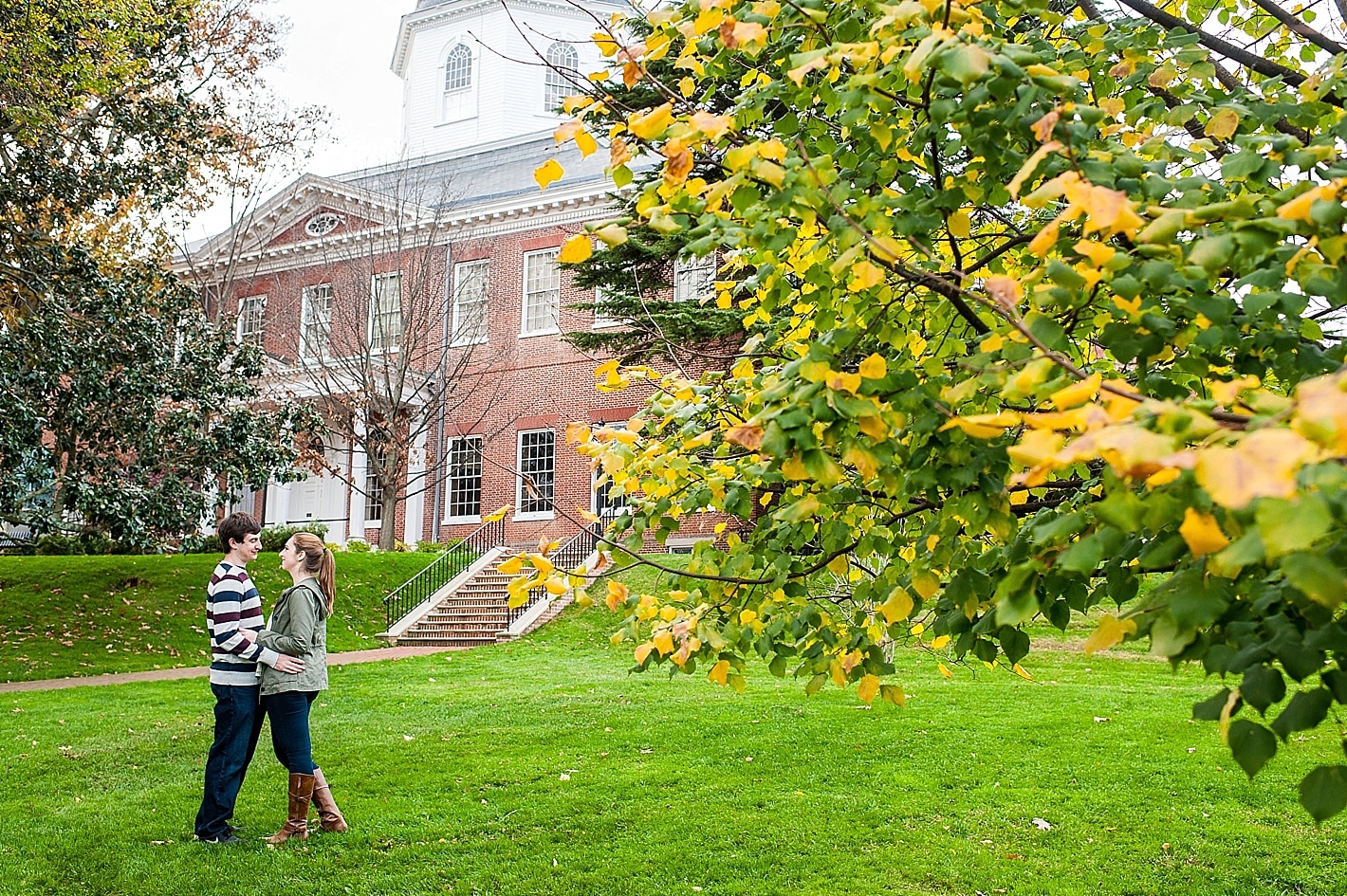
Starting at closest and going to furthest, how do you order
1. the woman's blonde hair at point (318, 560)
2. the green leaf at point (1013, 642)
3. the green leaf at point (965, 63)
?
1. the green leaf at point (965, 63)
2. the green leaf at point (1013, 642)
3. the woman's blonde hair at point (318, 560)

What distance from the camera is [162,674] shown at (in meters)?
15.0

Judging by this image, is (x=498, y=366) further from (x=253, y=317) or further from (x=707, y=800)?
(x=707, y=800)

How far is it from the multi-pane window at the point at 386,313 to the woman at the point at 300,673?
16.7 m

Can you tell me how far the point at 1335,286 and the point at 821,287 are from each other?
1.21 m

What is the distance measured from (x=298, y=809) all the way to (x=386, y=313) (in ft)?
60.7

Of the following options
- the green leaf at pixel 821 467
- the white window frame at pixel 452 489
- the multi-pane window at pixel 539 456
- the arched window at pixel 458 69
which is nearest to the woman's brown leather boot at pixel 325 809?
the green leaf at pixel 821 467

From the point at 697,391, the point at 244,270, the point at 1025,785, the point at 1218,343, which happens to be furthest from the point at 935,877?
the point at 244,270

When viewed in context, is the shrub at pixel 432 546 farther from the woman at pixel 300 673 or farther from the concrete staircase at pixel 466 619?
the woman at pixel 300 673

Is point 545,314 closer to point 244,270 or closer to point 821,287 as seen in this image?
point 244,270

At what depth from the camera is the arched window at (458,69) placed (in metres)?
35.5

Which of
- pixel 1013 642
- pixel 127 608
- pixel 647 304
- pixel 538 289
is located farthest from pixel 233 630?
pixel 538 289

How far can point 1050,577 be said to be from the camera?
2678 mm

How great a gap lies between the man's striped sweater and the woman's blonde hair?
1.09ft

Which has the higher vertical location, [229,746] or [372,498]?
[372,498]
